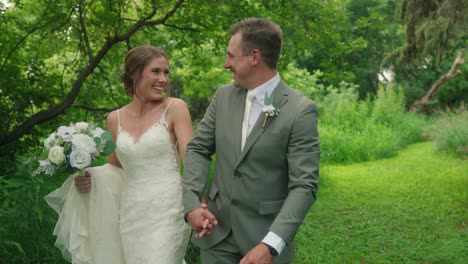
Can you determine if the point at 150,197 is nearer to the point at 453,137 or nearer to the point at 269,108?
the point at 269,108

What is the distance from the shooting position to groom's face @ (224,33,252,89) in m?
2.88

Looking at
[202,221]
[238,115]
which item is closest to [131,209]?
[202,221]

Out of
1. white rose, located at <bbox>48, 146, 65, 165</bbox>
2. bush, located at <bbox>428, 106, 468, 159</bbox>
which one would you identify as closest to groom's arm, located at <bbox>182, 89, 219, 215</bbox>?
white rose, located at <bbox>48, 146, 65, 165</bbox>

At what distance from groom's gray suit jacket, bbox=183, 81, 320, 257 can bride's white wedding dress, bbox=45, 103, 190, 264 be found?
0.76 meters

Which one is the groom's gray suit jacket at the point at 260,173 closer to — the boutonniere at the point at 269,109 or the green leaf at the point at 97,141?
the boutonniere at the point at 269,109

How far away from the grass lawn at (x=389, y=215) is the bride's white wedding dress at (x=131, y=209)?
3586mm

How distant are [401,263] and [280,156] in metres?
4.89

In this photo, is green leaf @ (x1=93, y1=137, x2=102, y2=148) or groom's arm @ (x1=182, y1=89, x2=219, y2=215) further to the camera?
green leaf @ (x1=93, y1=137, x2=102, y2=148)

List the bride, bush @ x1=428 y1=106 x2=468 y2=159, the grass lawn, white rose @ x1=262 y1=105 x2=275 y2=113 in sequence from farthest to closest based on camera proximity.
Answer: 1. bush @ x1=428 y1=106 x2=468 y2=159
2. the grass lawn
3. the bride
4. white rose @ x1=262 y1=105 x2=275 y2=113

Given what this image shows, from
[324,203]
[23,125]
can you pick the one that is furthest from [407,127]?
[23,125]

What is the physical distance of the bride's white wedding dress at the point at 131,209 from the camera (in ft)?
12.3

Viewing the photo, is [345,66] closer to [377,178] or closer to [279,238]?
[377,178]

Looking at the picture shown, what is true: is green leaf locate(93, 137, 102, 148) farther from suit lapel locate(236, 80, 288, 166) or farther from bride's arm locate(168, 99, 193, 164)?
suit lapel locate(236, 80, 288, 166)

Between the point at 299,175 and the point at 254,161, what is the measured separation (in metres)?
0.24
